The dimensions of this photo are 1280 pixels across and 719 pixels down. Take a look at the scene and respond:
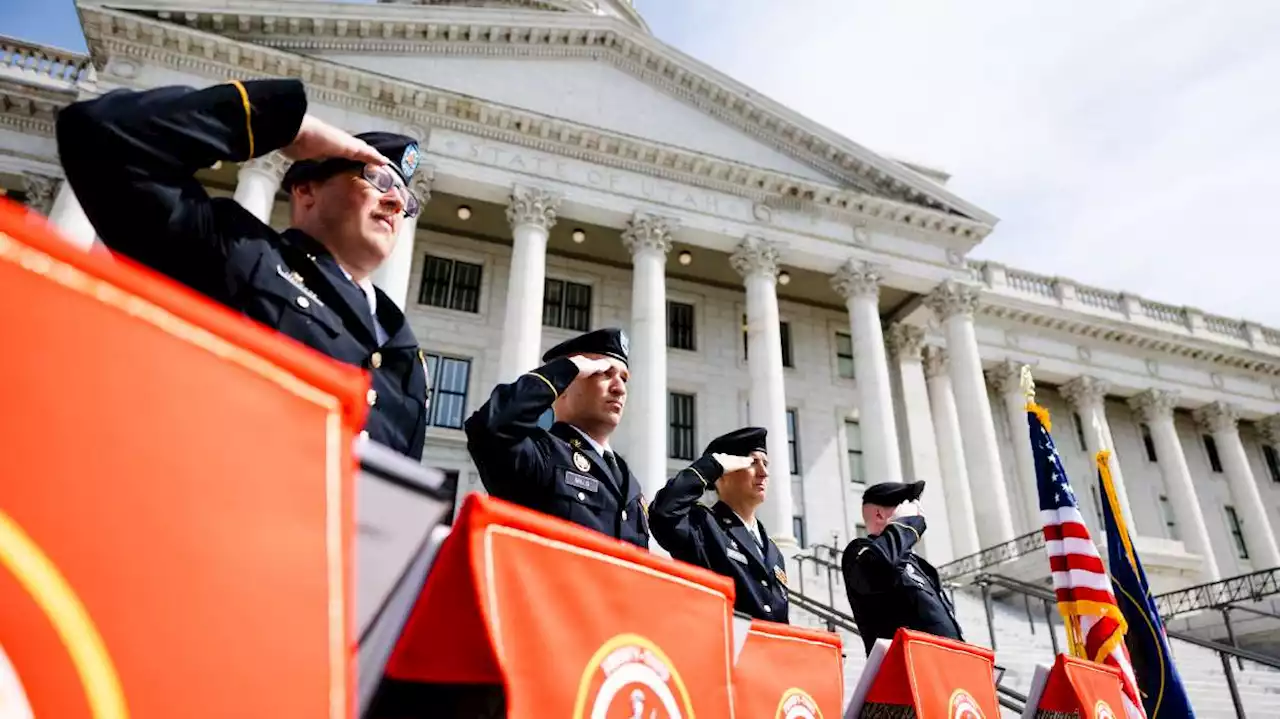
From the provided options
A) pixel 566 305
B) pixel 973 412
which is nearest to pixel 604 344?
pixel 566 305

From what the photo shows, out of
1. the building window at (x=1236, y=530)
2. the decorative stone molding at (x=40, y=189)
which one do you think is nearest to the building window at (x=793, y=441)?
the building window at (x=1236, y=530)

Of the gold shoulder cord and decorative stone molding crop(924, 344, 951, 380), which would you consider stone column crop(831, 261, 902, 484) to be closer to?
decorative stone molding crop(924, 344, 951, 380)

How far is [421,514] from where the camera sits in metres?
1.50

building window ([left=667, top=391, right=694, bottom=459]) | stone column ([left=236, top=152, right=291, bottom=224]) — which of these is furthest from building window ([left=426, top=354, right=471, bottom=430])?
building window ([left=667, top=391, right=694, bottom=459])

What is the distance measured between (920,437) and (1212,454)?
17.4 m

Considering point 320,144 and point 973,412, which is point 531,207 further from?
point 320,144

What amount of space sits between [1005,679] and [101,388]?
1177 cm

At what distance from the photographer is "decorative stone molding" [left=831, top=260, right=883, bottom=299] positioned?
891 inches

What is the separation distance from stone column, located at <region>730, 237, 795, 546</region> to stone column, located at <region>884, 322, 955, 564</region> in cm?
469

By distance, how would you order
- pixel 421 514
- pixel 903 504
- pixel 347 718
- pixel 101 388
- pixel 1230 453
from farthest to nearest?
1. pixel 1230 453
2. pixel 903 504
3. pixel 421 514
4. pixel 347 718
5. pixel 101 388

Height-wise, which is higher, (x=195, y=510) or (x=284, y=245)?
(x=284, y=245)

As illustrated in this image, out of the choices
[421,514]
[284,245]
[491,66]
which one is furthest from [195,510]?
[491,66]

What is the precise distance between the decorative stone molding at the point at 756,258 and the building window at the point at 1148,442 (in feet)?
65.2

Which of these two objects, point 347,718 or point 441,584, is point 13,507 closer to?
point 347,718
